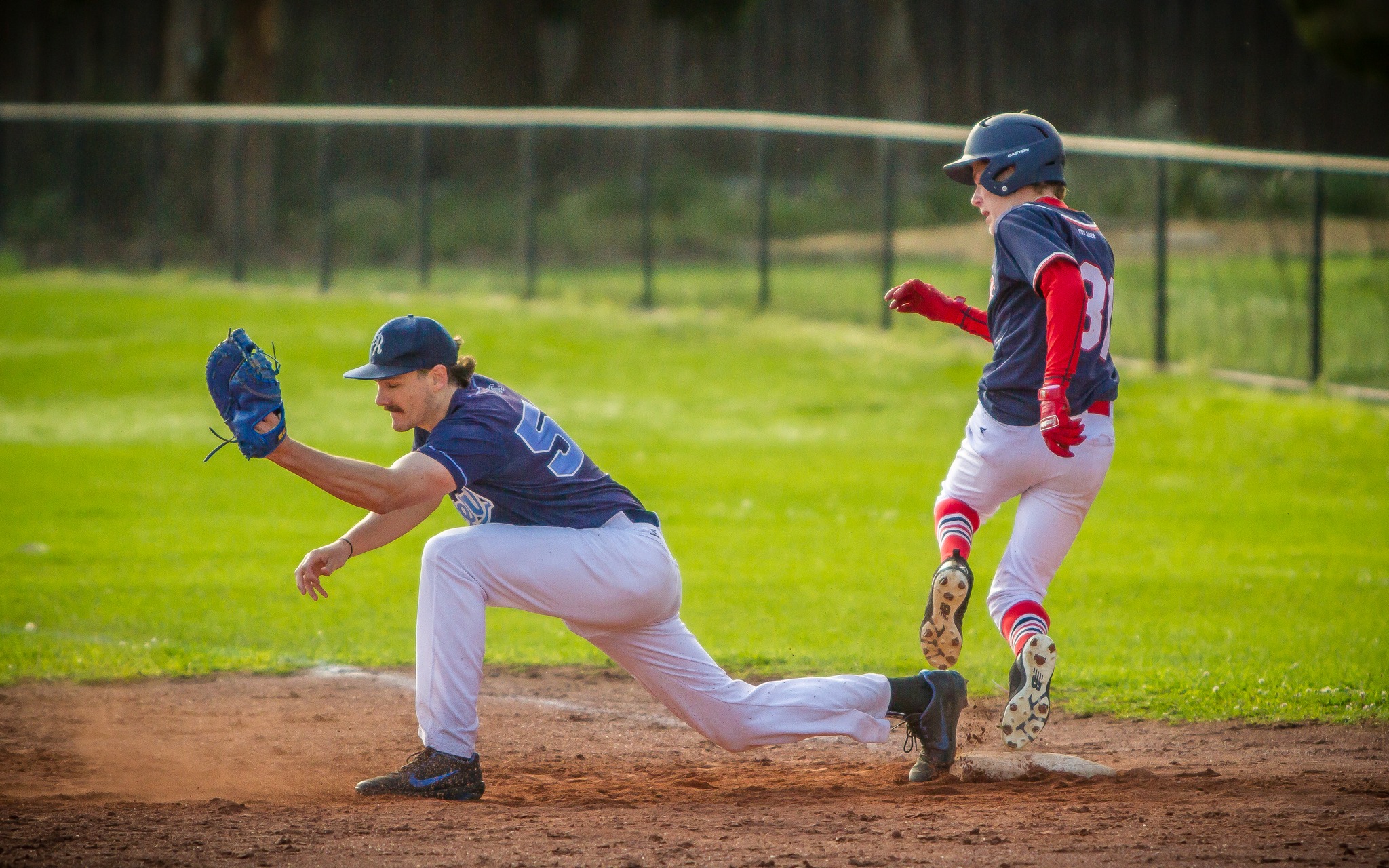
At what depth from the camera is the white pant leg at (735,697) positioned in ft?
16.7

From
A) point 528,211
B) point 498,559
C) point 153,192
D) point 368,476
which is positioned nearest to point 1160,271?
point 528,211

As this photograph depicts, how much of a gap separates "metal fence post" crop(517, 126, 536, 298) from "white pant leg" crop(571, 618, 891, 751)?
1385 centimetres

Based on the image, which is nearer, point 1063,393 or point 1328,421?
point 1063,393

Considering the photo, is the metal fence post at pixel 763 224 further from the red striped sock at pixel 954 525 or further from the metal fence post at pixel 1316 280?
the red striped sock at pixel 954 525

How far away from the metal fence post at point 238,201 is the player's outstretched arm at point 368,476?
16.2 metres

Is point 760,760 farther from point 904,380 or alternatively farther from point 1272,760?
point 904,380

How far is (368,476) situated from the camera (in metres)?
4.59

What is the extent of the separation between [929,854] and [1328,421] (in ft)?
33.0

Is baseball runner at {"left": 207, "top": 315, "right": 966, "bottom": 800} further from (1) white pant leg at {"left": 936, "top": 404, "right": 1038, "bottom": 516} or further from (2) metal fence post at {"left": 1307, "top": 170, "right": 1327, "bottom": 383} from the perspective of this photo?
(2) metal fence post at {"left": 1307, "top": 170, "right": 1327, "bottom": 383}

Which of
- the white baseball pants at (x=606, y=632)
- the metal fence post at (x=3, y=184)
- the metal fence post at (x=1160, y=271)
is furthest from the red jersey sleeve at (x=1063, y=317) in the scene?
the metal fence post at (x=3, y=184)

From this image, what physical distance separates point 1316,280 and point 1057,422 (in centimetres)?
974

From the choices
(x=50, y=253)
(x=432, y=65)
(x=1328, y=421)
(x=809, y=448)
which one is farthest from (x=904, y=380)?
(x=432, y=65)

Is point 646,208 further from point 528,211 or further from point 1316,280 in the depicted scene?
point 1316,280

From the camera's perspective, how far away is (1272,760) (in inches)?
214
